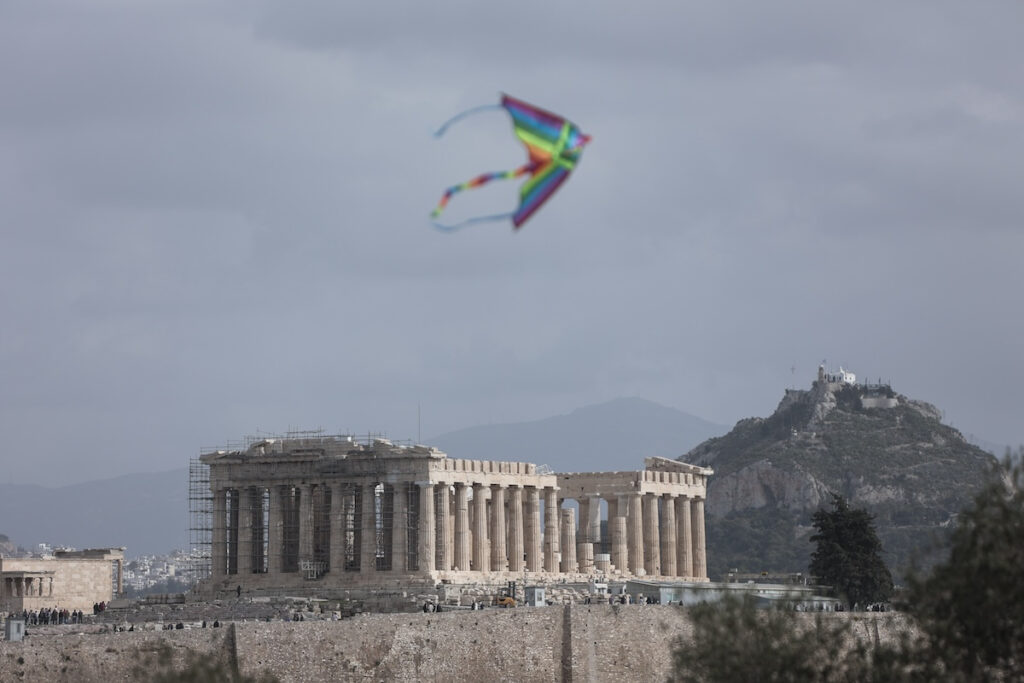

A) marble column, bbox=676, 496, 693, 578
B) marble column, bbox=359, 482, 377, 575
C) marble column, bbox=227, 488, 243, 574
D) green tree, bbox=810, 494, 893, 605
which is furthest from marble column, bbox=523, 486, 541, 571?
marble column, bbox=227, 488, 243, 574

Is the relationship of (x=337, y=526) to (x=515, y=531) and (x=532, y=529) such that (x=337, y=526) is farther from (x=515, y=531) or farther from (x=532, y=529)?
(x=532, y=529)

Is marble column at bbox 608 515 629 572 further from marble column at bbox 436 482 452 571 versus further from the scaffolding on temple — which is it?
the scaffolding on temple

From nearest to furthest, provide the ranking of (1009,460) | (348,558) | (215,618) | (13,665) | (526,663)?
(1009,460) < (13,665) < (526,663) < (215,618) < (348,558)

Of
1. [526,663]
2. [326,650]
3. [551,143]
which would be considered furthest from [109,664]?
[551,143]

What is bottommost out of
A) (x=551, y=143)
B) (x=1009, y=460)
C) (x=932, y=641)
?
(x=932, y=641)

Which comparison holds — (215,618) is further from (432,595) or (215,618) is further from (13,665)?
(13,665)

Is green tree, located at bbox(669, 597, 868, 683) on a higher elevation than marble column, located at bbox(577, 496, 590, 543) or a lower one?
lower
